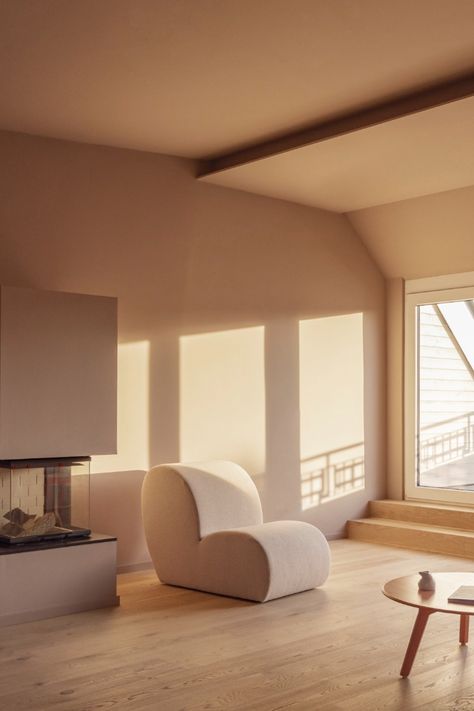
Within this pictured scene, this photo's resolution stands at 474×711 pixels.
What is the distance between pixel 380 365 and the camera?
7.70m

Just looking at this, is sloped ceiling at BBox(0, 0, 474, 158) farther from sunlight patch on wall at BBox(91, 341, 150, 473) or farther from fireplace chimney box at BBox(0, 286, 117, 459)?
sunlight patch on wall at BBox(91, 341, 150, 473)

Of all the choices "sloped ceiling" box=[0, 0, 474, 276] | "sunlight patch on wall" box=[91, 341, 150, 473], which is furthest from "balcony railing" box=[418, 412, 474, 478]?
"sunlight patch on wall" box=[91, 341, 150, 473]

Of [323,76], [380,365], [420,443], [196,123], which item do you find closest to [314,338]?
[380,365]

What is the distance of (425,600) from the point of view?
3.59 metres

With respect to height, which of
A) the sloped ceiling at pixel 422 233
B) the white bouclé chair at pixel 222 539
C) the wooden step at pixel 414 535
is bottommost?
the wooden step at pixel 414 535

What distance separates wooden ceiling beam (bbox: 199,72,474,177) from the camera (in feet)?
15.3

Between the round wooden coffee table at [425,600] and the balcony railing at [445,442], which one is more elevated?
the balcony railing at [445,442]

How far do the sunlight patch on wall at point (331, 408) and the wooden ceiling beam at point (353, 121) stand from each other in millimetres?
1607

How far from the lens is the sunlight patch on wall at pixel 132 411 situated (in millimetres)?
5770

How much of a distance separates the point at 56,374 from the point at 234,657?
1.86 meters

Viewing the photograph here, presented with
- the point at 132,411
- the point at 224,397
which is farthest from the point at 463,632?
the point at 224,397

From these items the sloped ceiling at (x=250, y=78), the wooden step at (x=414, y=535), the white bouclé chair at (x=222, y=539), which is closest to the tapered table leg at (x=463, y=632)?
the white bouclé chair at (x=222, y=539)

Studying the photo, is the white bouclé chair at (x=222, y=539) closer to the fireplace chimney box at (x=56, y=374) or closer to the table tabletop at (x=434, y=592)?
the fireplace chimney box at (x=56, y=374)

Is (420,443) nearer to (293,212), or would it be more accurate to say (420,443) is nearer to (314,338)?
(314,338)
